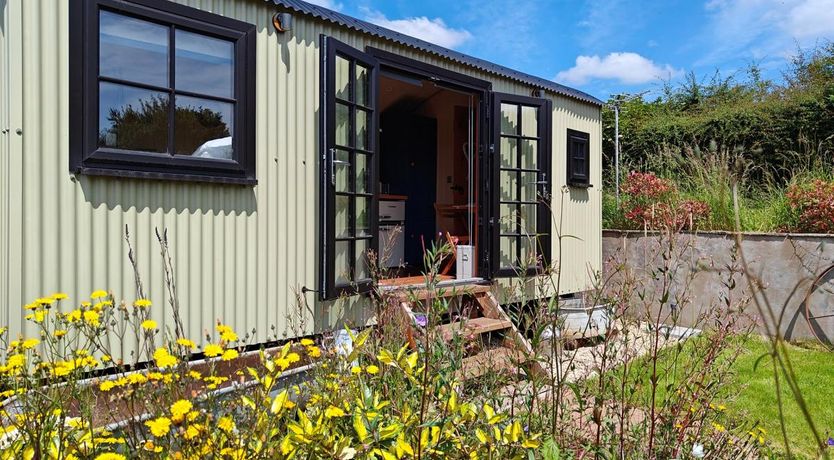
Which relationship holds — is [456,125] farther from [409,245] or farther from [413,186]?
[409,245]

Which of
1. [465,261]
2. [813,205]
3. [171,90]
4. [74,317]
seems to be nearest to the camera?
[74,317]

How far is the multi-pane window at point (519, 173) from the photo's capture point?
533cm

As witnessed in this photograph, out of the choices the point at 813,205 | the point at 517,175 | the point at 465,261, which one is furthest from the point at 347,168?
the point at 813,205

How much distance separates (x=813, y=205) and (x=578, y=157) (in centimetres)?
252

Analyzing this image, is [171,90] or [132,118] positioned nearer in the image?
[132,118]

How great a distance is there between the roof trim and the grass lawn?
3.23m

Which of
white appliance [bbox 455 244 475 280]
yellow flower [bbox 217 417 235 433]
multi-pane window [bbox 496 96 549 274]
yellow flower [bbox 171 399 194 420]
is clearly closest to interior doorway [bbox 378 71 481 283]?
multi-pane window [bbox 496 96 549 274]

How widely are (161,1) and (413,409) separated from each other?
273 centimetres

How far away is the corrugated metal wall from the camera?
274 centimetres

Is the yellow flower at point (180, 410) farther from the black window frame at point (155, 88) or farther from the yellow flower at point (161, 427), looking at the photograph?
the black window frame at point (155, 88)

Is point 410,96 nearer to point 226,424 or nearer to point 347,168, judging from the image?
point 347,168

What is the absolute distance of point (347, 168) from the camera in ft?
13.1

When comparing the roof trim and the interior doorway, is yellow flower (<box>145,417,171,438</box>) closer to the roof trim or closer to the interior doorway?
the roof trim

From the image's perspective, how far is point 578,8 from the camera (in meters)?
9.34
